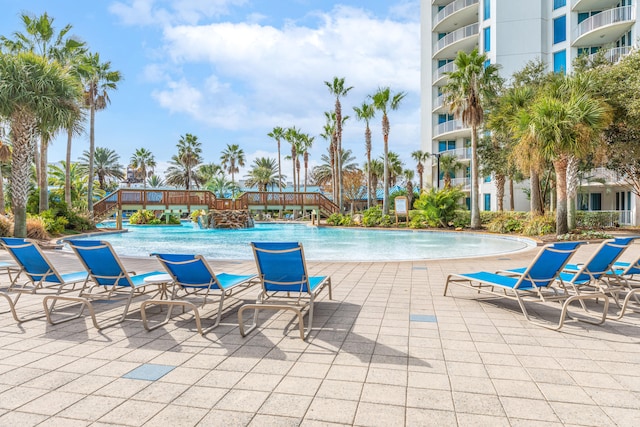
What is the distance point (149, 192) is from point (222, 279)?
27896 mm

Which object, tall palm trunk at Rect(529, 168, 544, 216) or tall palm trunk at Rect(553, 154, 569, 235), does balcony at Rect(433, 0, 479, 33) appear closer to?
tall palm trunk at Rect(529, 168, 544, 216)

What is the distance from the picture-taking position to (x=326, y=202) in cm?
3684

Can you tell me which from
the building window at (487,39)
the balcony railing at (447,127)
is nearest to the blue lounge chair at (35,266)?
the balcony railing at (447,127)

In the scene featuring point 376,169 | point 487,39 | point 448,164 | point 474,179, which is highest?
point 487,39

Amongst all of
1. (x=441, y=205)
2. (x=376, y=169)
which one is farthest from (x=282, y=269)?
(x=376, y=169)

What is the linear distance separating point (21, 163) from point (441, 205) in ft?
72.6

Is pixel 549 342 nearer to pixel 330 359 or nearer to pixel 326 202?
pixel 330 359

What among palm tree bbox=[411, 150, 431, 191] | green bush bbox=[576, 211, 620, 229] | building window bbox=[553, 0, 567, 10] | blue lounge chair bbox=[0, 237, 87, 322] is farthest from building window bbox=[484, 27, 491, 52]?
blue lounge chair bbox=[0, 237, 87, 322]

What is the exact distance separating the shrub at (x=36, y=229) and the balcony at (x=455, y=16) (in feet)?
114

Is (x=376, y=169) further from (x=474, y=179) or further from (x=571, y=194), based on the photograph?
(x=571, y=194)

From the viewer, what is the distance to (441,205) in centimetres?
2581

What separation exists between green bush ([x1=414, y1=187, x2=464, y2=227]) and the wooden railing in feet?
39.7

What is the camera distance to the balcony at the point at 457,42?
34500 mm

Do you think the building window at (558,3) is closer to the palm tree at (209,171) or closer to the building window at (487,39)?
the building window at (487,39)
